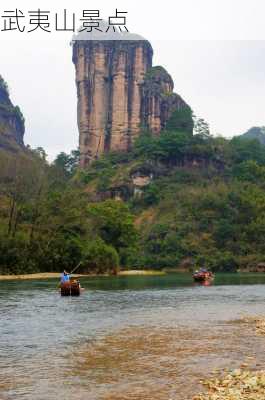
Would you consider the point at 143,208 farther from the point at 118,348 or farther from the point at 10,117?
the point at 118,348

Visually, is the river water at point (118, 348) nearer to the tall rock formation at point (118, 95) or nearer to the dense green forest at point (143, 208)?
the dense green forest at point (143, 208)

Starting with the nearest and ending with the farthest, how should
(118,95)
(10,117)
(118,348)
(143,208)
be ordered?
1. (118,348)
2. (143,208)
3. (118,95)
4. (10,117)

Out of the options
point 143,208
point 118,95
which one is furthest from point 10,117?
point 143,208

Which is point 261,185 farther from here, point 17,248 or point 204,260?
point 17,248

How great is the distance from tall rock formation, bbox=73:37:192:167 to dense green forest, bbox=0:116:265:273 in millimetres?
8336

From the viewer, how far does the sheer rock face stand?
183m

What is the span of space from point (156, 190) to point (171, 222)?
56.2 ft

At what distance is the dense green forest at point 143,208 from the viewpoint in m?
81.1

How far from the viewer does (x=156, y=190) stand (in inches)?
5384

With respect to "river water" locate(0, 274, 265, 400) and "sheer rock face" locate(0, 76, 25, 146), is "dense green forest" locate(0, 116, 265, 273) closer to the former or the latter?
"sheer rock face" locate(0, 76, 25, 146)

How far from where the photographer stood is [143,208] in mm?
138000

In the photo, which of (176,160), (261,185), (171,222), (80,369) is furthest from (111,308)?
(176,160)

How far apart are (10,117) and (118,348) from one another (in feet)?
576

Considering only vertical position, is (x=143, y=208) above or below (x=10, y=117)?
below
